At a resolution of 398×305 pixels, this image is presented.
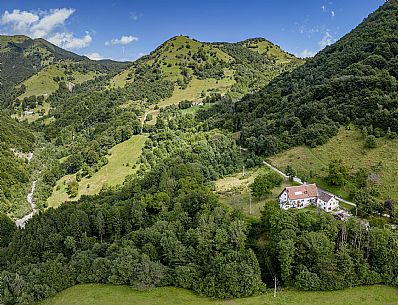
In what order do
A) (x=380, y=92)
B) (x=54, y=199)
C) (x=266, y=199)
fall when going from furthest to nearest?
(x=54, y=199) → (x=380, y=92) → (x=266, y=199)

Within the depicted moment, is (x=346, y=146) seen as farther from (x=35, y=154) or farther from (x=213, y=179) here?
(x=35, y=154)

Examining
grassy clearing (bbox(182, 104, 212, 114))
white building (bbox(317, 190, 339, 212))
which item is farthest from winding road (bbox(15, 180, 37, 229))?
white building (bbox(317, 190, 339, 212))

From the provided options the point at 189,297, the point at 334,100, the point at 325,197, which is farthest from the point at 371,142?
the point at 189,297

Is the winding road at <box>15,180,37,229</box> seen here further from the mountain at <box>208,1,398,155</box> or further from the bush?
the bush

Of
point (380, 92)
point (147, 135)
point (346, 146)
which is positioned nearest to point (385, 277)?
point (346, 146)

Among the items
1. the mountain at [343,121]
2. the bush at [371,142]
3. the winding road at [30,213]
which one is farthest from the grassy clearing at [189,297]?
the winding road at [30,213]

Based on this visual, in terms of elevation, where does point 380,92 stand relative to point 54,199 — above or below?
above
